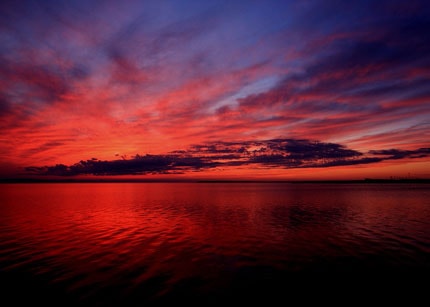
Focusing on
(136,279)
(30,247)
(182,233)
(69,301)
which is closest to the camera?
(69,301)

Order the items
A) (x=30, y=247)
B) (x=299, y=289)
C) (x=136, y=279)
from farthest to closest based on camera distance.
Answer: (x=30, y=247), (x=136, y=279), (x=299, y=289)

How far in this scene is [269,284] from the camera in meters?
15.4

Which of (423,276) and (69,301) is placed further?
(423,276)

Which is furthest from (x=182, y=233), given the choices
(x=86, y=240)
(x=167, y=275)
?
(x=167, y=275)

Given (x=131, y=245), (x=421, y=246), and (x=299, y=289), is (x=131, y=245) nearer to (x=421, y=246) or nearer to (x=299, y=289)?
(x=299, y=289)

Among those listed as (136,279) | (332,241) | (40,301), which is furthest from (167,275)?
(332,241)

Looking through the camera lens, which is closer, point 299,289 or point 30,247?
point 299,289

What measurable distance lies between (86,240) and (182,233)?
9.89 meters

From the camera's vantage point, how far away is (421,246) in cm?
2408

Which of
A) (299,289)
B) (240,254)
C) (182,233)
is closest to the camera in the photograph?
(299,289)

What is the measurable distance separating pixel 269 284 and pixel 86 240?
19.8 m

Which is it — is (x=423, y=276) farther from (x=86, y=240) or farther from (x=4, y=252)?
(x=4, y=252)

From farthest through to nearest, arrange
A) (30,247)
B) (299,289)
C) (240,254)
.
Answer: (30,247)
(240,254)
(299,289)

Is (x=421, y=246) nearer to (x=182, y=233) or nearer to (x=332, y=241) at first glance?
(x=332, y=241)
